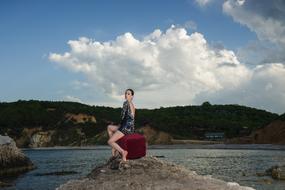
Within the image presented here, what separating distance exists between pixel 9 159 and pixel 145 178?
136ft

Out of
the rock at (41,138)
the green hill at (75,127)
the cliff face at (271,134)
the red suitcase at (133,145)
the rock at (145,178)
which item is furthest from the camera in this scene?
the rock at (41,138)

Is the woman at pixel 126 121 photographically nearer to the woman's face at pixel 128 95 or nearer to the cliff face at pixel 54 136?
the woman's face at pixel 128 95

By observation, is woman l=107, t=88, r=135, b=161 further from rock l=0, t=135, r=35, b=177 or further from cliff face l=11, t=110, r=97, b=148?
cliff face l=11, t=110, r=97, b=148

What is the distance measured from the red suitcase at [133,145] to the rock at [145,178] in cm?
23

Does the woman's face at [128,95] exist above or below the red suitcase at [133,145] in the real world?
above

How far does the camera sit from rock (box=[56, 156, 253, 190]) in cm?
1318

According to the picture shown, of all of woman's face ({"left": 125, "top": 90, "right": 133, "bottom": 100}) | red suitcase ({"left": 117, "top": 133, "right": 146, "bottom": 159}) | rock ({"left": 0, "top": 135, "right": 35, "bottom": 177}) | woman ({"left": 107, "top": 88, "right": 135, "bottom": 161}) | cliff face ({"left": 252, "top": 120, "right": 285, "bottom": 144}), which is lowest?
rock ({"left": 0, "top": 135, "right": 35, "bottom": 177})

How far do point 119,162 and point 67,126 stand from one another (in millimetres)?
173665

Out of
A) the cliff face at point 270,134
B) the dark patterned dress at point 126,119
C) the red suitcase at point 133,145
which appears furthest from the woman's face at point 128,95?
the cliff face at point 270,134

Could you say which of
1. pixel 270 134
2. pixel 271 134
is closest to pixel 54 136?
pixel 270 134

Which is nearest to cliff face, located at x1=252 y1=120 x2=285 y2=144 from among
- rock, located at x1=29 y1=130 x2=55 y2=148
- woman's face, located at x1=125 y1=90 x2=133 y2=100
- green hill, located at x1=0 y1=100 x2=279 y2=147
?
green hill, located at x1=0 y1=100 x2=279 y2=147

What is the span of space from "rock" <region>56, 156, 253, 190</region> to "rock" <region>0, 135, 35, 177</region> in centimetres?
3585

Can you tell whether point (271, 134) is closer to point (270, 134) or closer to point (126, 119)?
point (270, 134)

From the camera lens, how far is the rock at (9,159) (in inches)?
1983
